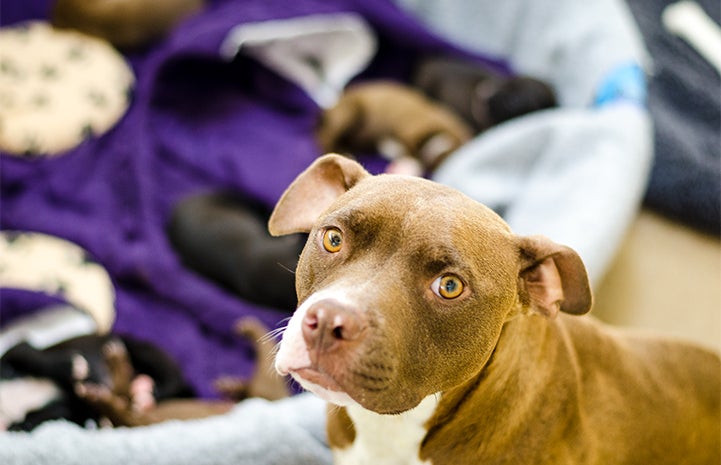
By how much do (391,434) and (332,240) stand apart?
20.0 inches

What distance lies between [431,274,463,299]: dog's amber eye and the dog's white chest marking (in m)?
0.32

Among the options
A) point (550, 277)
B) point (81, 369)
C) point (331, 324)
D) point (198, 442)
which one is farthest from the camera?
point (81, 369)

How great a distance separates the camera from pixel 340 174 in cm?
182

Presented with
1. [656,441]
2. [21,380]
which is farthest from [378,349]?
[21,380]

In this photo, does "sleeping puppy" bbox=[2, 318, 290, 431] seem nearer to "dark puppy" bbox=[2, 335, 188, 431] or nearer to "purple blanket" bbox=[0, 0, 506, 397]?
"dark puppy" bbox=[2, 335, 188, 431]

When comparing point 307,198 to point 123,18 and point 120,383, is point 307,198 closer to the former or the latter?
point 120,383

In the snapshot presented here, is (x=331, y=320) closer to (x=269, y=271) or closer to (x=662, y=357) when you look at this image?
(x=662, y=357)

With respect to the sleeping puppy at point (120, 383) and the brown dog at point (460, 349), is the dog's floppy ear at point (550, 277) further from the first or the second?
the sleeping puppy at point (120, 383)

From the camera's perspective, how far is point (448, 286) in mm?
1437

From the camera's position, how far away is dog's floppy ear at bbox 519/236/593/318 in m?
1.61

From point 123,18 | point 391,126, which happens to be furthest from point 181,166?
point 391,126

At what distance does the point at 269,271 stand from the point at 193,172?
919 millimetres

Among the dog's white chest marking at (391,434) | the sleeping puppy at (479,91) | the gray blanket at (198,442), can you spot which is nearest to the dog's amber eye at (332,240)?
the dog's white chest marking at (391,434)

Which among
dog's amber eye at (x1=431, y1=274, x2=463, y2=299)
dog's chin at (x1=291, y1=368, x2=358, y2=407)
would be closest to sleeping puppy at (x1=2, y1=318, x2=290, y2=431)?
dog's chin at (x1=291, y1=368, x2=358, y2=407)
